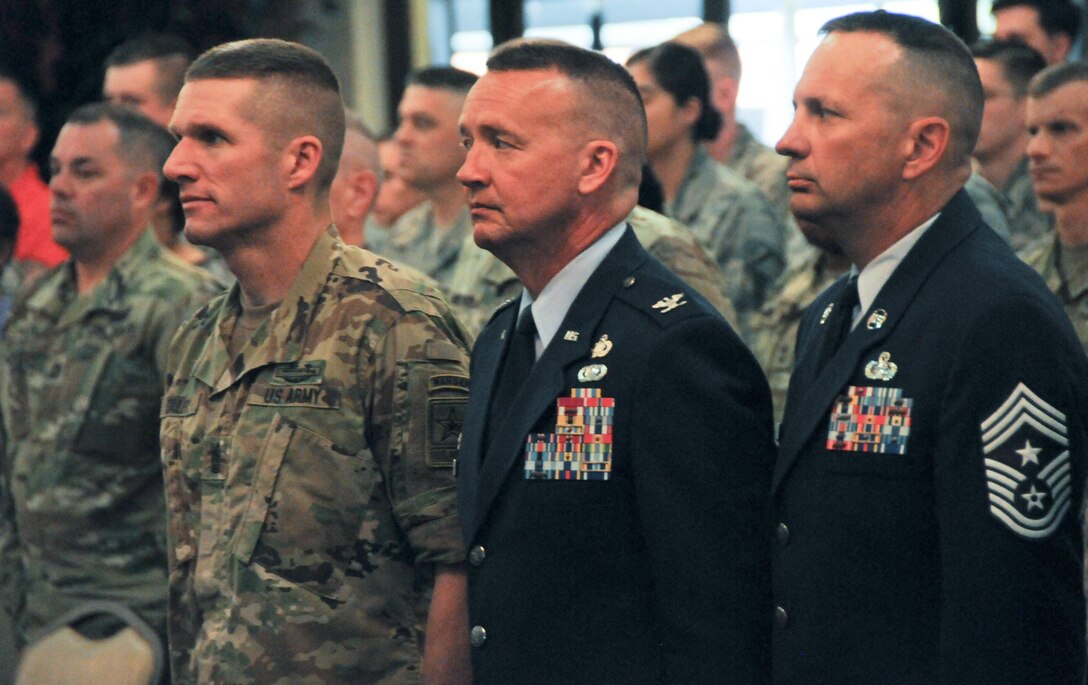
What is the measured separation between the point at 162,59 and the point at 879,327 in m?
3.86

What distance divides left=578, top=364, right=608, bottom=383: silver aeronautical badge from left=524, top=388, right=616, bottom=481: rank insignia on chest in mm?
16

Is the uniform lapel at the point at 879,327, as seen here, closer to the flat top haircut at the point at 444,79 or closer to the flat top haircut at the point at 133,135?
the flat top haircut at the point at 133,135

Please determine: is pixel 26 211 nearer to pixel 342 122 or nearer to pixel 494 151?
pixel 342 122

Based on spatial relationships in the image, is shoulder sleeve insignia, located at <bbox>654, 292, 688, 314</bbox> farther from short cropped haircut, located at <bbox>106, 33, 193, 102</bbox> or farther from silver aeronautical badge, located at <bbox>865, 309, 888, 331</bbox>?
short cropped haircut, located at <bbox>106, 33, 193, 102</bbox>

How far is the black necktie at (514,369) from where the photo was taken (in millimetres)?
2562

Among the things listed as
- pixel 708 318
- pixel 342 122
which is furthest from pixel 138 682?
pixel 708 318

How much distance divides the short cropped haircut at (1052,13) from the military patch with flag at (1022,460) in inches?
180

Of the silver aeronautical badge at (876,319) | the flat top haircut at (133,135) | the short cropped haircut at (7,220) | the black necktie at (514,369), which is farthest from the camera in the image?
the short cropped haircut at (7,220)

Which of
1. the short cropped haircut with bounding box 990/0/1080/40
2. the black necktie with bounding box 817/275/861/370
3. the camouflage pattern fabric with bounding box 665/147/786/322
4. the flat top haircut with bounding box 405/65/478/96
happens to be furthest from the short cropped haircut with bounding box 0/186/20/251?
the short cropped haircut with bounding box 990/0/1080/40

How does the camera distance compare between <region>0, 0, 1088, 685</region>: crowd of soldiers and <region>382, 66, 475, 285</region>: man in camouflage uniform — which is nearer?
<region>0, 0, 1088, 685</region>: crowd of soldiers

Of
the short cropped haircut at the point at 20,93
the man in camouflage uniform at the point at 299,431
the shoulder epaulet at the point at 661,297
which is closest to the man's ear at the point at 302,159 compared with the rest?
the man in camouflage uniform at the point at 299,431

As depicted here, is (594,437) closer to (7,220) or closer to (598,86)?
(598,86)

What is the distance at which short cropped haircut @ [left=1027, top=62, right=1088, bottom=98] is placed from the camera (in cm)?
438

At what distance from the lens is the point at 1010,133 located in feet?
18.3
